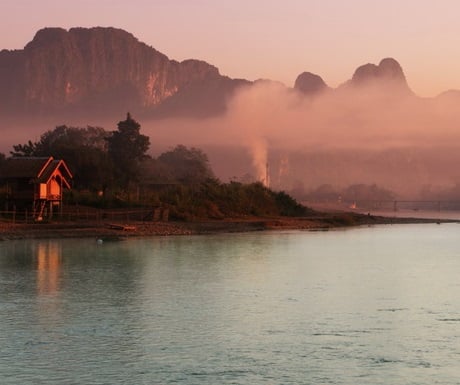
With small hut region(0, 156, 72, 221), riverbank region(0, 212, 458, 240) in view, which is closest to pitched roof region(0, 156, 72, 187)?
small hut region(0, 156, 72, 221)

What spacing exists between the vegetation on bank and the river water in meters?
30.4

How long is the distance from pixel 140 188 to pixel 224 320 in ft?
240

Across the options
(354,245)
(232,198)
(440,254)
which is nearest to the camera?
→ (440,254)

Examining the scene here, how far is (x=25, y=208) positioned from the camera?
70.6m

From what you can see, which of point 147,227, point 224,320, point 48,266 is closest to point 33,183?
point 147,227

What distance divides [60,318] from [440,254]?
38.2m

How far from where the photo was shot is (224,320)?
85.9 feet

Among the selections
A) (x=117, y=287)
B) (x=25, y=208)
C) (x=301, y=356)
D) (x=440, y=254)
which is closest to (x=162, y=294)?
(x=117, y=287)

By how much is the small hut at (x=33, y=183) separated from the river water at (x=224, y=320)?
1946 centimetres

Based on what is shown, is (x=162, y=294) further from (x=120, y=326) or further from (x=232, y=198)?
(x=232, y=198)

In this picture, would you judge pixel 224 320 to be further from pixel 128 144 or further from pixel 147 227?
pixel 128 144

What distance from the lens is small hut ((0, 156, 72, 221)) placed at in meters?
69.5

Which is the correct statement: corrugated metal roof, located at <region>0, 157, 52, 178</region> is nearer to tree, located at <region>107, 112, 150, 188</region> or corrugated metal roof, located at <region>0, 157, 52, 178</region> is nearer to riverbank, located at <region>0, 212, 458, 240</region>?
riverbank, located at <region>0, 212, 458, 240</region>

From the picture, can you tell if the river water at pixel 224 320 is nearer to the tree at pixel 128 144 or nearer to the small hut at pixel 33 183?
the small hut at pixel 33 183
